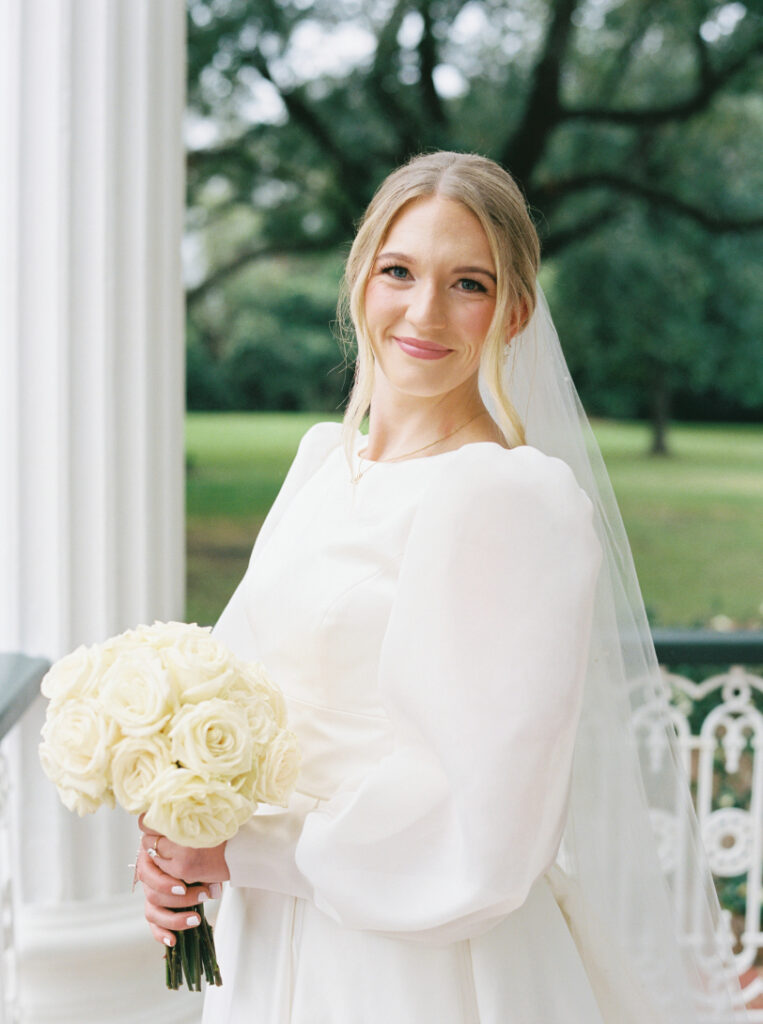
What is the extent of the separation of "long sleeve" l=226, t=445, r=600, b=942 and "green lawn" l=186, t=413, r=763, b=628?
762 centimetres

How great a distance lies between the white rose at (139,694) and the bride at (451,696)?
24 centimetres

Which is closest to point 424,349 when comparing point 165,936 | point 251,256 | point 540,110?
point 165,936

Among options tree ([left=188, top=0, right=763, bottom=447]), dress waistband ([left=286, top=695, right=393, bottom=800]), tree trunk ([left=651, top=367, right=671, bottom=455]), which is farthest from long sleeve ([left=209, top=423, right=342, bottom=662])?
tree trunk ([left=651, top=367, right=671, bottom=455])

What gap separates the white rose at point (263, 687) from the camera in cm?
137

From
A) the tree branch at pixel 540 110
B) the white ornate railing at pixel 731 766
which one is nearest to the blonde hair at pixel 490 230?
the white ornate railing at pixel 731 766

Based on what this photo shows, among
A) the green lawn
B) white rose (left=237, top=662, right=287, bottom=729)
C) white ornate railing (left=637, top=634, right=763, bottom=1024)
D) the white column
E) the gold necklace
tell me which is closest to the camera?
white rose (left=237, top=662, right=287, bottom=729)

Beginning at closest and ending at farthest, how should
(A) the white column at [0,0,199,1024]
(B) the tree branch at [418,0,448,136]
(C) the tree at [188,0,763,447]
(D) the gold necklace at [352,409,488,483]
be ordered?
(D) the gold necklace at [352,409,488,483]
(A) the white column at [0,0,199,1024]
(C) the tree at [188,0,763,447]
(B) the tree branch at [418,0,448,136]

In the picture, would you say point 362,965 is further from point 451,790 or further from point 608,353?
point 608,353

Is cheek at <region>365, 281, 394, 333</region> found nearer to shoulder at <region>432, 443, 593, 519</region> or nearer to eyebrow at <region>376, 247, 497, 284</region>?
eyebrow at <region>376, 247, 497, 284</region>

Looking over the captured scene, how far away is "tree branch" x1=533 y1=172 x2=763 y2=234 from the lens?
7.86 meters

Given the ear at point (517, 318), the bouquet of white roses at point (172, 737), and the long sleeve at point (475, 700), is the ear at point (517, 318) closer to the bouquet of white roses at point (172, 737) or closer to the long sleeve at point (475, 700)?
the long sleeve at point (475, 700)

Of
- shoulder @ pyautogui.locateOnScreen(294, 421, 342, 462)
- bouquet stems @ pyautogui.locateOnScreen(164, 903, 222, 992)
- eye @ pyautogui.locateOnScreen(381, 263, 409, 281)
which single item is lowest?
bouquet stems @ pyautogui.locateOnScreen(164, 903, 222, 992)

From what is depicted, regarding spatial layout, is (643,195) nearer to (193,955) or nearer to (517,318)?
(517,318)

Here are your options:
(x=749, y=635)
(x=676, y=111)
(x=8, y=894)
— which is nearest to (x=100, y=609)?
(x=8, y=894)
